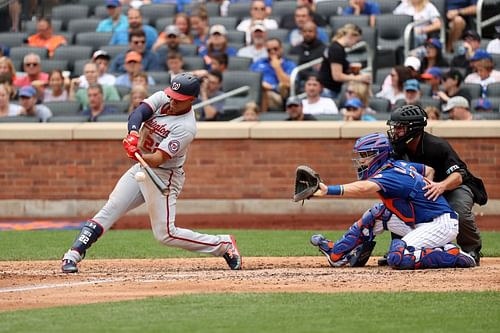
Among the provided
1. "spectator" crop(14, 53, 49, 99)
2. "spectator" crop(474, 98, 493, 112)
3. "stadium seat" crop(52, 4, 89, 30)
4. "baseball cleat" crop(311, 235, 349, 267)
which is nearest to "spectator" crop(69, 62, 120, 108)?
"spectator" crop(14, 53, 49, 99)

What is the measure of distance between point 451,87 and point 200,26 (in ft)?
14.8

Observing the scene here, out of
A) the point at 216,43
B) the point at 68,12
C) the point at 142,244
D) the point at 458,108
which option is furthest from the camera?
the point at 68,12

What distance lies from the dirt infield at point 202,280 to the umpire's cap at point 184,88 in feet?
4.76

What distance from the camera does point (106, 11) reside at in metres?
19.9

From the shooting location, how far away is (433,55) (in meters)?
16.7

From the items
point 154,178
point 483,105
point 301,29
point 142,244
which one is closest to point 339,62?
point 301,29

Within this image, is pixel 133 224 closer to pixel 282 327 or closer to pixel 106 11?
pixel 106 11

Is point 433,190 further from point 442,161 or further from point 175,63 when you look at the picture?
point 175,63

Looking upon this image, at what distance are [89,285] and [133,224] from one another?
21.7ft

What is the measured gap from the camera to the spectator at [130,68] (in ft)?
57.1

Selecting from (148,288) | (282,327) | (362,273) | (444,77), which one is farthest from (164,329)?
(444,77)

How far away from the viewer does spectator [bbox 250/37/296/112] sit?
16.9m

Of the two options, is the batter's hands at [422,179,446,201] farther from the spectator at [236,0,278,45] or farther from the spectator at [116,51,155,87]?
the spectator at [236,0,278,45]

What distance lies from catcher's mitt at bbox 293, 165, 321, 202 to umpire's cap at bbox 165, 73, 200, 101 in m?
1.17
